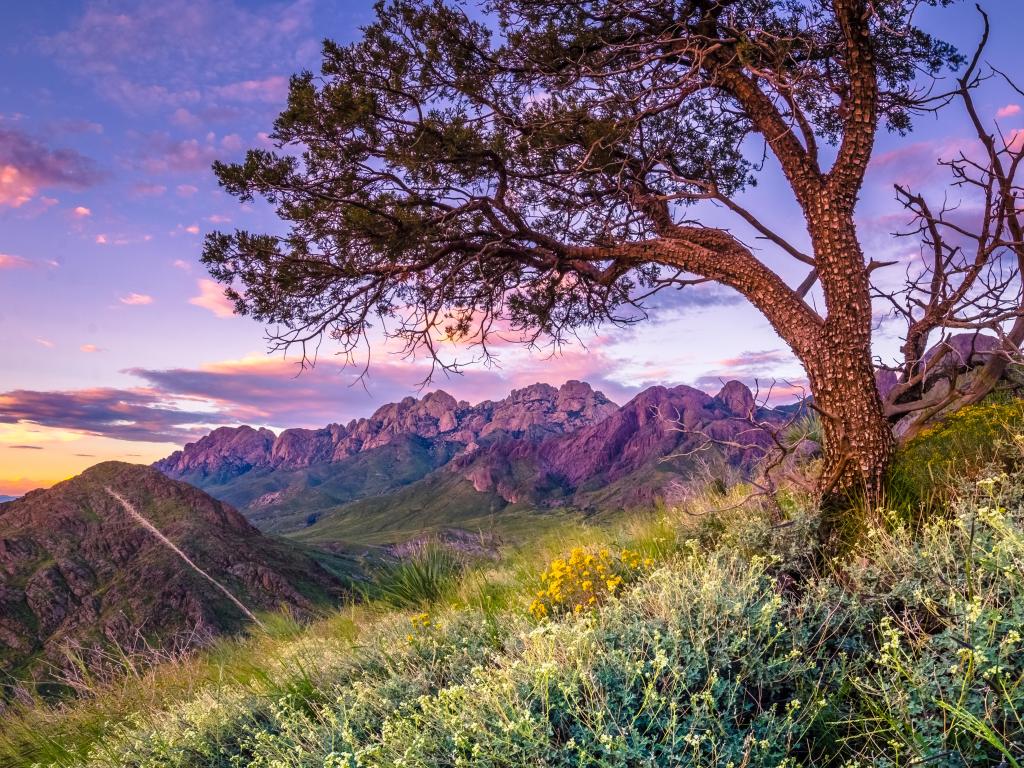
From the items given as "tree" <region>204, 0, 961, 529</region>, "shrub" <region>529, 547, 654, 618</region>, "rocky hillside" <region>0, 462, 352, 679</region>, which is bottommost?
"rocky hillside" <region>0, 462, 352, 679</region>

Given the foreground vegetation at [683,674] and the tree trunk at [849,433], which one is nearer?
the foreground vegetation at [683,674]

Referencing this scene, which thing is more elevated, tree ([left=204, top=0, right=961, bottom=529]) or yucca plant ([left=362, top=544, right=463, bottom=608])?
tree ([left=204, top=0, right=961, bottom=529])

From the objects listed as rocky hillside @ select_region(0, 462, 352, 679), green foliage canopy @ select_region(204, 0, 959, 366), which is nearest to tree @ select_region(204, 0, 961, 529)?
green foliage canopy @ select_region(204, 0, 959, 366)

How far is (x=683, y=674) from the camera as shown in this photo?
9.54ft

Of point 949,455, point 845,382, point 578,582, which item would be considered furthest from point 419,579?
point 949,455

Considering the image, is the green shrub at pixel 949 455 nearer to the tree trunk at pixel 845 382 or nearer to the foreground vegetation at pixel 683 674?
the foreground vegetation at pixel 683 674

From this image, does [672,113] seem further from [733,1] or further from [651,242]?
[651,242]

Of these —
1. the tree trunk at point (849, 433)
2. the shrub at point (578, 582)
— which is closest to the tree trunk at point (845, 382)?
the tree trunk at point (849, 433)

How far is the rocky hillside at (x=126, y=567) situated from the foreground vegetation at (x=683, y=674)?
69.0 m

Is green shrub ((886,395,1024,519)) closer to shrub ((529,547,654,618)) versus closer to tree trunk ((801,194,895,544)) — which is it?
tree trunk ((801,194,895,544))

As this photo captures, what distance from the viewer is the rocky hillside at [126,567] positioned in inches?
2995

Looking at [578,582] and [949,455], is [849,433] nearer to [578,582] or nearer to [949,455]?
[949,455]

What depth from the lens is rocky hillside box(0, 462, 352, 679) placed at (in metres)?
76.1

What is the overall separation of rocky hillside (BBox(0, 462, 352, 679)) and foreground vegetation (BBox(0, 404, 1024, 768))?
6904cm
